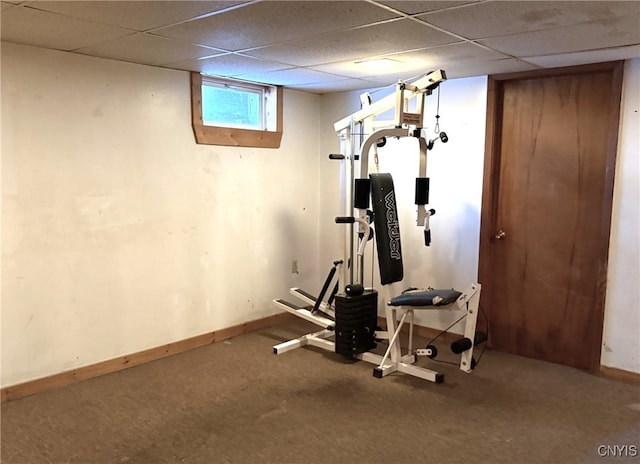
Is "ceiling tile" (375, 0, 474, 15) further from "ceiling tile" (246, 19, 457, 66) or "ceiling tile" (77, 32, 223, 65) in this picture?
"ceiling tile" (77, 32, 223, 65)

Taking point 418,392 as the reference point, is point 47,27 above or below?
above

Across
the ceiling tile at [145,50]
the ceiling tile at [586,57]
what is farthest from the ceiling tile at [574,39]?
the ceiling tile at [145,50]

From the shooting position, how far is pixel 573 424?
2773 millimetres

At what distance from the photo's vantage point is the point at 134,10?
2.23 metres

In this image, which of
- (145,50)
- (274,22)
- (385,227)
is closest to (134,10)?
(274,22)

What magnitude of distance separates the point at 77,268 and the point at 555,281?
3.19 metres

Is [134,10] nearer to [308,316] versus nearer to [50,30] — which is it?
[50,30]

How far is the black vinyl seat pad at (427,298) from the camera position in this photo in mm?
3176

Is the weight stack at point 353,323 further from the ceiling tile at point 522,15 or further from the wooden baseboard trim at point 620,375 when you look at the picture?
the ceiling tile at point 522,15

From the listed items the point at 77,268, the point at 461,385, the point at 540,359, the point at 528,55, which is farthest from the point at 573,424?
the point at 77,268

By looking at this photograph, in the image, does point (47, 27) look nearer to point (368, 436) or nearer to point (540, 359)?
point (368, 436)

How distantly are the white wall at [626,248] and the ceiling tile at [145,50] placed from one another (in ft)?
8.29

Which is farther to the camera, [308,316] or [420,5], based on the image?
[308,316]

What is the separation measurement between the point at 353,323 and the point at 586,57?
221 cm
